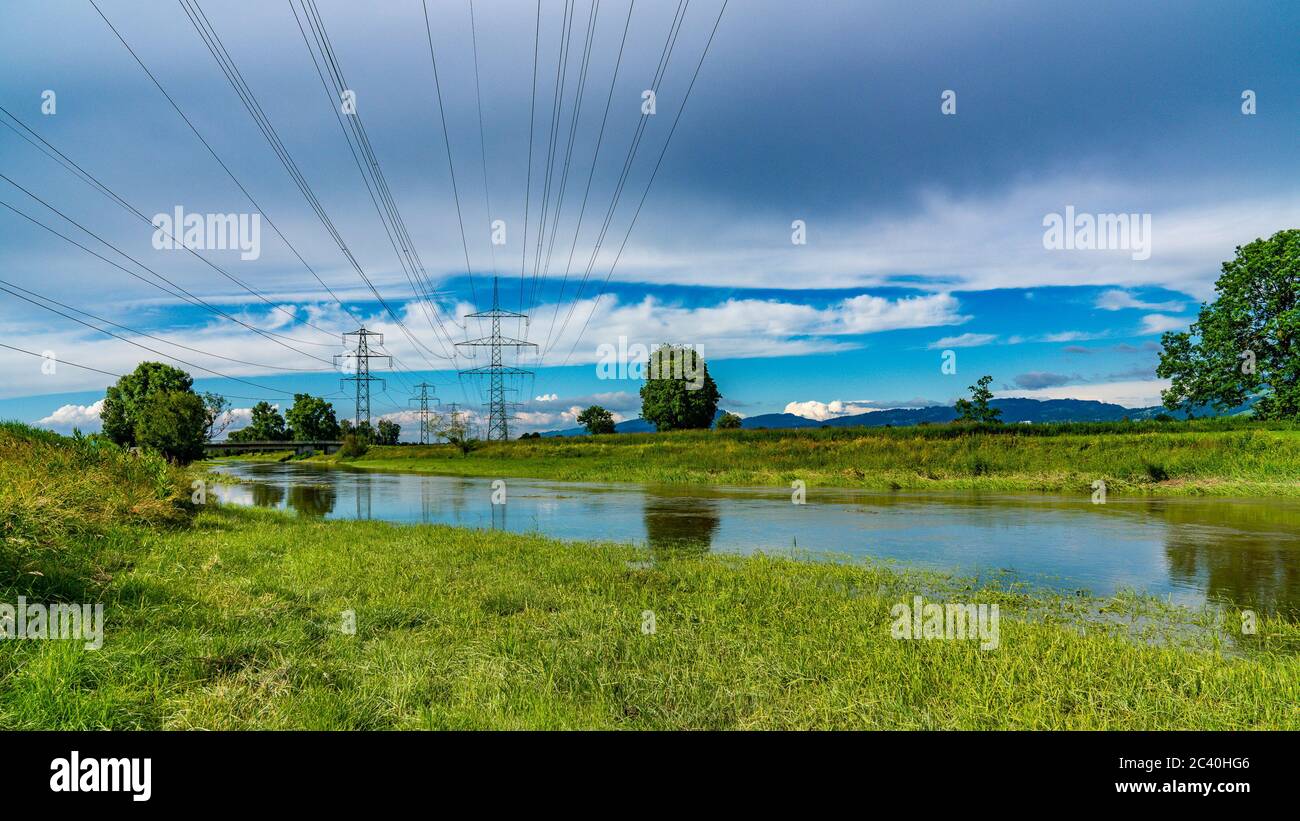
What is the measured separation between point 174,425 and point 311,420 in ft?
397

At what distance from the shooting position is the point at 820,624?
919 cm

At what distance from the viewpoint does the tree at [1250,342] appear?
42.2 metres

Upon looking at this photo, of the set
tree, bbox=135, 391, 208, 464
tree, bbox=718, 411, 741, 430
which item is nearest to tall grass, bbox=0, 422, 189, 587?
tree, bbox=135, 391, 208, 464

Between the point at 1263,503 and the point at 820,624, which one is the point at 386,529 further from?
the point at 1263,503

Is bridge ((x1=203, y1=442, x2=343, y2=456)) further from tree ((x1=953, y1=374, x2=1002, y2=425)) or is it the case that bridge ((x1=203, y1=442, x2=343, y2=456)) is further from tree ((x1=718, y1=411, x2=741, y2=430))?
tree ((x1=953, y1=374, x2=1002, y2=425))

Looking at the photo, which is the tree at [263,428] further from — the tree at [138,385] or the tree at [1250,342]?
the tree at [1250,342]

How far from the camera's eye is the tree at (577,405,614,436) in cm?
15412

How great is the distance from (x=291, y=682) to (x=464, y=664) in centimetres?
181

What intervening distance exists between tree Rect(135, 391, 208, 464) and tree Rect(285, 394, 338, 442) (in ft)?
373

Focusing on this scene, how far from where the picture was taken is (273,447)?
148375 millimetres

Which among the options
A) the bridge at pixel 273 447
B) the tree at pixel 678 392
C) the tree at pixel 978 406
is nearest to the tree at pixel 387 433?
the bridge at pixel 273 447

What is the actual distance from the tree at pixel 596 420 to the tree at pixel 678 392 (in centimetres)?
3855

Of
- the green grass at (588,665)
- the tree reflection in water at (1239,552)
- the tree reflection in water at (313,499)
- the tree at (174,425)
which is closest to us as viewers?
the green grass at (588,665)

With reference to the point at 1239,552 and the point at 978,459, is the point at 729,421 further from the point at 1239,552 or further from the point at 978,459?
the point at 1239,552
